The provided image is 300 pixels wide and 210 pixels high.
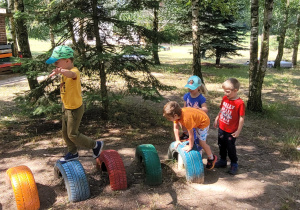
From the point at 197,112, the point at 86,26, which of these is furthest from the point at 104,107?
the point at 197,112

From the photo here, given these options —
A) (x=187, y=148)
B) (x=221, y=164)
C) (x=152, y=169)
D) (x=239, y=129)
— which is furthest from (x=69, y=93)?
(x=221, y=164)

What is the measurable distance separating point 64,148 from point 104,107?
170 cm

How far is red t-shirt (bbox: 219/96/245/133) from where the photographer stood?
13.1 feet

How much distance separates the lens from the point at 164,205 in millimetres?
3330

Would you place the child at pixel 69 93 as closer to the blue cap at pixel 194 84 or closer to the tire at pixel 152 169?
the tire at pixel 152 169

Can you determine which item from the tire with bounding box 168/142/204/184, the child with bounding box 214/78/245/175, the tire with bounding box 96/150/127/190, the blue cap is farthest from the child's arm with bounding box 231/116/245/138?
the tire with bounding box 96/150/127/190

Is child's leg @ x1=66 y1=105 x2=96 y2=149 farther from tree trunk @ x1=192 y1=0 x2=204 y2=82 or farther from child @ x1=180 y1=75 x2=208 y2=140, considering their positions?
tree trunk @ x1=192 y1=0 x2=204 y2=82

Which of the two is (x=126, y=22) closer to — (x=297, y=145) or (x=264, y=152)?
(x=264, y=152)

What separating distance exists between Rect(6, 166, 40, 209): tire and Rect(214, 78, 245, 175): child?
2928 mm

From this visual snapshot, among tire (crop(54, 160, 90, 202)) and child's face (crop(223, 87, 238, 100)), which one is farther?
child's face (crop(223, 87, 238, 100))

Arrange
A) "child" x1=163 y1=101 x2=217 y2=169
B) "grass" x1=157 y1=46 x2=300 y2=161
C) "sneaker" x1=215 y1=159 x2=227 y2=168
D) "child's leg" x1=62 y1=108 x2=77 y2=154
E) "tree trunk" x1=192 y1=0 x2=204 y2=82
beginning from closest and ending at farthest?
"child" x1=163 y1=101 x2=217 y2=169 → "child's leg" x1=62 y1=108 x2=77 y2=154 → "sneaker" x1=215 y1=159 x2=227 y2=168 → "grass" x1=157 y1=46 x2=300 y2=161 → "tree trunk" x1=192 y1=0 x2=204 y2=82

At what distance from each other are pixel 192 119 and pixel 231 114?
789 millimetres

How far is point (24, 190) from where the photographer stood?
3123mm

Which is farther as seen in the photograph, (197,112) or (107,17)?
(107,17)
